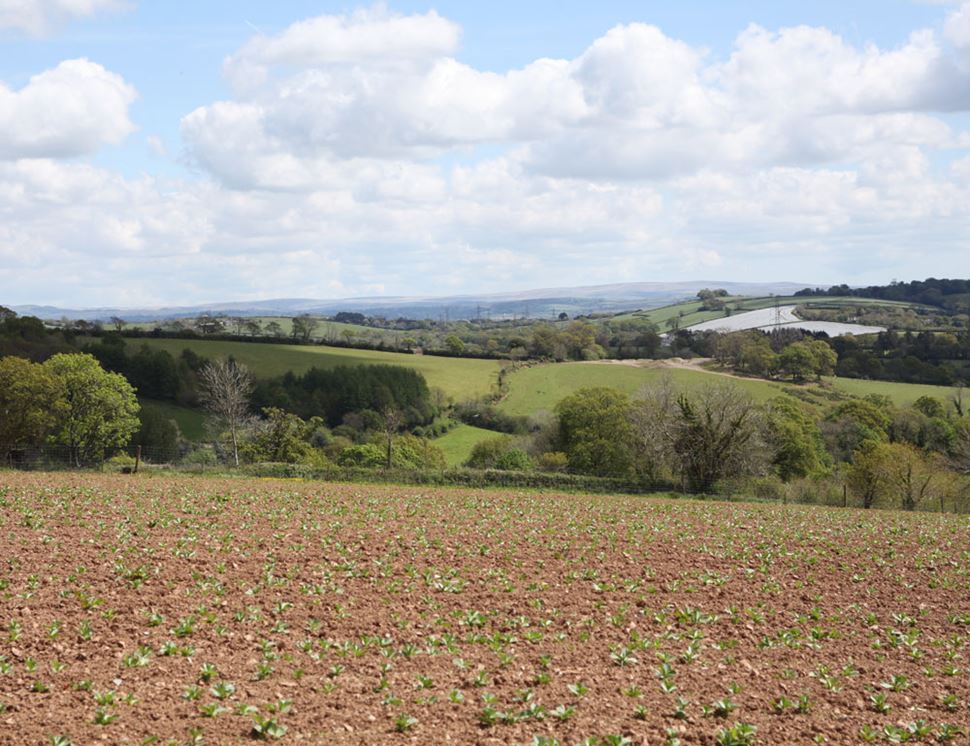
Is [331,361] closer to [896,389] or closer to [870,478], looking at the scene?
[896,389]

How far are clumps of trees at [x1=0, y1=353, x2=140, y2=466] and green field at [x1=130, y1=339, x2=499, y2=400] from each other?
44.2 meters

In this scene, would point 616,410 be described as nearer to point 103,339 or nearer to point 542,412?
point 542,412

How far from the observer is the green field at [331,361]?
397 feet

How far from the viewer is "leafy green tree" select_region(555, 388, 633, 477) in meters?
78.9

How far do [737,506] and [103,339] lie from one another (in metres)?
101

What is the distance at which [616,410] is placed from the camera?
267 ft

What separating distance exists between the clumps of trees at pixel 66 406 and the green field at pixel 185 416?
24.5m

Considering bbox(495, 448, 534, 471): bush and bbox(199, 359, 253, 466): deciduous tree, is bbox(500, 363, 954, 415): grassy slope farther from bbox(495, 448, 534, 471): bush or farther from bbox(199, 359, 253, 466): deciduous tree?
bbox(199, 359, 253, 466): deciduous tree

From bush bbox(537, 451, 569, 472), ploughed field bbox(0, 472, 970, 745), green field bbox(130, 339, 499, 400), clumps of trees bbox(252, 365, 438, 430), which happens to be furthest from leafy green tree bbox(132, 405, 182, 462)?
ploughed field bbox(0, 472, 970, 745)

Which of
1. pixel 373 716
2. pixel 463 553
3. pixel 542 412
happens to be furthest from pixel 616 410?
pixel 373 716

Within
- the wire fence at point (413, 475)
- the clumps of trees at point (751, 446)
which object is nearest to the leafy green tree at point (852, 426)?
the clumps of trees at point (751, 446)

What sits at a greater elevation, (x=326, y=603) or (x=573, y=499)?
(x=326, y=603)

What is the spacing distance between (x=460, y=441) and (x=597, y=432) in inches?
1014

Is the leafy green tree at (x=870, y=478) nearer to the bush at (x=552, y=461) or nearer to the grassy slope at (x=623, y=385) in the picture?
the bush at (x=552, y=461)
